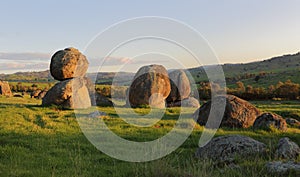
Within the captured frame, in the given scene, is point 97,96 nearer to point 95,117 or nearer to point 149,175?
point 95,117

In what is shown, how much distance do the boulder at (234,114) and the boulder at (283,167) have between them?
915 centimetres

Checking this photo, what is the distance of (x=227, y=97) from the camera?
1805cm

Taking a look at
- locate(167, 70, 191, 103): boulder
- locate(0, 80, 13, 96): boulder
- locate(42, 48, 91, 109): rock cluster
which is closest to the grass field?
locate(42, 48, 91, 109): rock cluster

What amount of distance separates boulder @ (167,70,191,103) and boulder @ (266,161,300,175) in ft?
84.2

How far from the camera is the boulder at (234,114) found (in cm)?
1667

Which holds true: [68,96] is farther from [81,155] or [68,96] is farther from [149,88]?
[81,155]

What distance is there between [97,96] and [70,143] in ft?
57.3

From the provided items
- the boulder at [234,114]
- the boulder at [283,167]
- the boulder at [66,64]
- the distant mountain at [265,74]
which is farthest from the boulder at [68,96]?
the distant mountain at [265,74]

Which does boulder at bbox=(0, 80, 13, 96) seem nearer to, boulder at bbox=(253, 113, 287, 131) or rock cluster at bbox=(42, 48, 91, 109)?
rock cluster at bbox=(42, 48, 91, 109)

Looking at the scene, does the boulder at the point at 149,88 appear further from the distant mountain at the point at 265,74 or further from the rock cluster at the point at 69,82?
the distant mountain at the point at 265,74

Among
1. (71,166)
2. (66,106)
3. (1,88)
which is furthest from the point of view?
(1,88)

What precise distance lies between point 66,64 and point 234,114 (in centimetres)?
1628

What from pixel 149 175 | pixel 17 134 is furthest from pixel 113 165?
pixel 17 134

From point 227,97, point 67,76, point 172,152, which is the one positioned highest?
point 67,76
